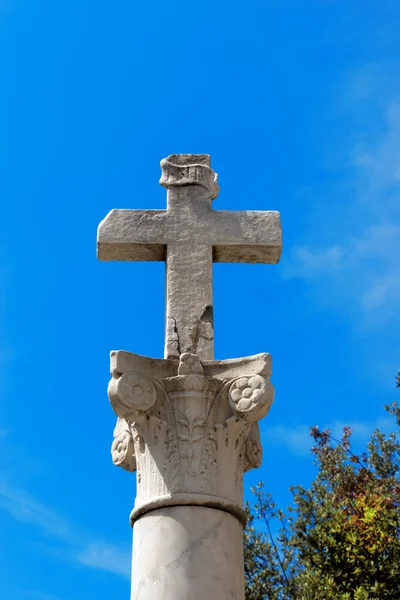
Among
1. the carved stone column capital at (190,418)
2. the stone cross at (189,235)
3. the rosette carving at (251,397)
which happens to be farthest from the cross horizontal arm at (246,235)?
the rosette carving at (251,397)

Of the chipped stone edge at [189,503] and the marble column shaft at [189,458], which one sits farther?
the chipped stone edge at [189,503]

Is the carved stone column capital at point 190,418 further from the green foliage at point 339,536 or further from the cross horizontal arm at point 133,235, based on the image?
the green foliage at point 339,536

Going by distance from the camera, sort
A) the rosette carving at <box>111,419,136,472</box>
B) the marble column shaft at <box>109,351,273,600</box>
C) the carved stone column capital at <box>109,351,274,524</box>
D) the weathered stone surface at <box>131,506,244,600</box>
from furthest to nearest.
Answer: the rosette carving at <box>111,419,136,472</box>, the carved stone column capital at <box>109,351,274,524</box>, the marble column shaft at <box>109,351,273,600</box>, the weathered stone surface at <box>131,506,244,600</box>

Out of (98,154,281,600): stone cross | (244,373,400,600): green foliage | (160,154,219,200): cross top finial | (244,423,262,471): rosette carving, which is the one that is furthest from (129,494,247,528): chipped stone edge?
(244,373,400,600): green foliage

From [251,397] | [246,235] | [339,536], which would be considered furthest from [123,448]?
[339,536]

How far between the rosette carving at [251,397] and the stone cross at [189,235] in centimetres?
75

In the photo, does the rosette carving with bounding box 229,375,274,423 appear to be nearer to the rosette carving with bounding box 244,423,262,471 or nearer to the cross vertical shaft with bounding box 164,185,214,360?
the rosette carving with bounding box 244,423,262,471

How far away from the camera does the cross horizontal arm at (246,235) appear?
6.78 meters

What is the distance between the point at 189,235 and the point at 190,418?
1.69m

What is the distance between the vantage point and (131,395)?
568 centimetres

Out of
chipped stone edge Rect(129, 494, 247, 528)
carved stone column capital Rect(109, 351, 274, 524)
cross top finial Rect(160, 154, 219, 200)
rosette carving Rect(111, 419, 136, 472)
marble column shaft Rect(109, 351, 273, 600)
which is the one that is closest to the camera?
marble column shaft Rect(109, 351, 273, 600)

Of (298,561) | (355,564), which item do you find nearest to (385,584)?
(355,564)

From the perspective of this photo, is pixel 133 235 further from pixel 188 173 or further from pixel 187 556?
pixel 187 556

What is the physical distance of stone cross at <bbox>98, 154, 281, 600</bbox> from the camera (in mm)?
5344
